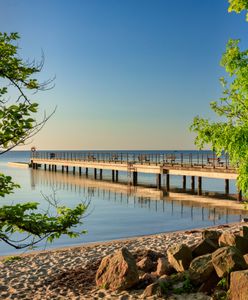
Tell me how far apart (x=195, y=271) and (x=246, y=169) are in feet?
10.2

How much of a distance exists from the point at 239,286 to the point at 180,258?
272cm

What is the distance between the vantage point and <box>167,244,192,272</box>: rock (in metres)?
10.1

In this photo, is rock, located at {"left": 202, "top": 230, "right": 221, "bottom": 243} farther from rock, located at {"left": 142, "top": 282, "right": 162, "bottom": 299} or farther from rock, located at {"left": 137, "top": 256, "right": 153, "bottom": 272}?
rock, located at {"left": 142, "top": 282, "right": 162, "bottom": 299}

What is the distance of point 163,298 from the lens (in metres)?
9.12

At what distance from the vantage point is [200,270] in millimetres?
9445

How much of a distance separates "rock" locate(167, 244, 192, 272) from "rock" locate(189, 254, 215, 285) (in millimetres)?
498

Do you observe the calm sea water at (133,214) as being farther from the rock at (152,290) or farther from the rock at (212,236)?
the rock at (152,290)

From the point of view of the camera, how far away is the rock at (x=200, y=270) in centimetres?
937

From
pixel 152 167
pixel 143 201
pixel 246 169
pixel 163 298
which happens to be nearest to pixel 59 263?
pixel 163 298

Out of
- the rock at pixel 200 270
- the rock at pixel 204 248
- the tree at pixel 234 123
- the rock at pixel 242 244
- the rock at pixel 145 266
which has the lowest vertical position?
the rock at pixel 145 266

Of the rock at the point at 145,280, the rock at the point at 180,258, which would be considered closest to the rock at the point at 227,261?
the rock at the point at 180,258

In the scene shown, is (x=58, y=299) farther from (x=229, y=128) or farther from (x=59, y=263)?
(x=229, y=128)

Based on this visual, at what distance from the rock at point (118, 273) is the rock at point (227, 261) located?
210 centimetres

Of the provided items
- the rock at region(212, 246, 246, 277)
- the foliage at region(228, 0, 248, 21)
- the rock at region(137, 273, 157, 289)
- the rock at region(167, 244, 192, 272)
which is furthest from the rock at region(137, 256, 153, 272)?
the foliage at region(228, 0, 248, 21)
